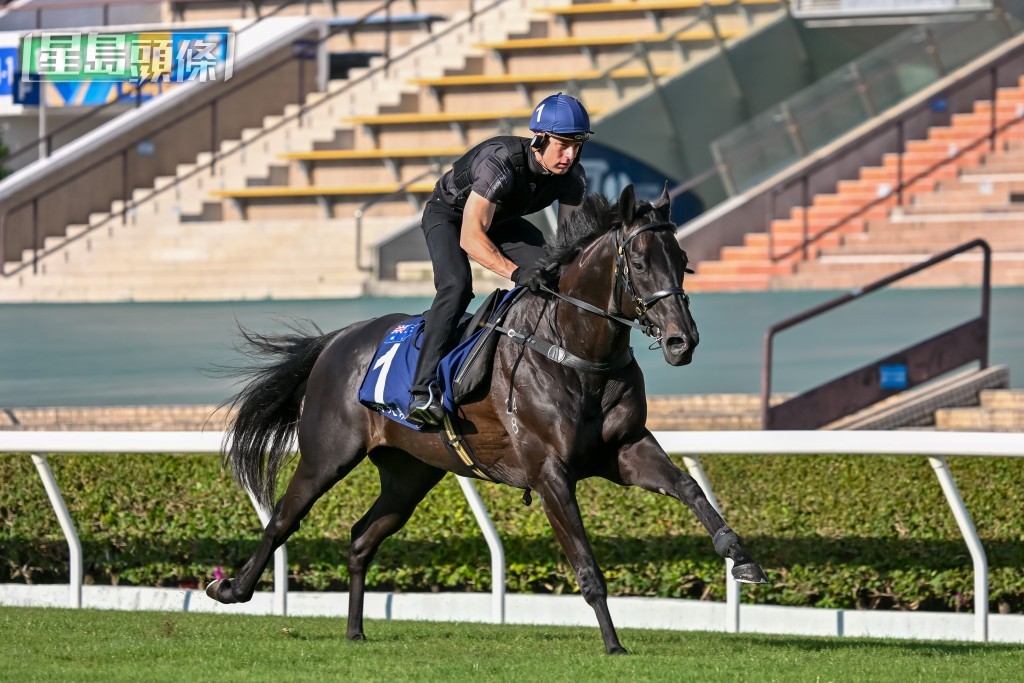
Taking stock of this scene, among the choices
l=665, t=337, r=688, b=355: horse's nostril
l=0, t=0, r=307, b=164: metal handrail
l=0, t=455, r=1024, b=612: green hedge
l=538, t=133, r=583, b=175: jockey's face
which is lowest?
l=0, t=455, r=1024, b=612: green hedge

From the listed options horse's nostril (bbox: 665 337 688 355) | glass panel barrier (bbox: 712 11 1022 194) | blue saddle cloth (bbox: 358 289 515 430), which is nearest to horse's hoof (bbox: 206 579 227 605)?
blue saddle cloth (bbox: 358 289 515 430)

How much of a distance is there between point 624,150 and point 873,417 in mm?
7447

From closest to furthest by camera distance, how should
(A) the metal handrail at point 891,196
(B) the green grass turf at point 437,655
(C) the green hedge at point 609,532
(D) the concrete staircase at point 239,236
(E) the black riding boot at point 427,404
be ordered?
(B) the green grass turf at point 437,655 → (E) the black riding boot at point 427,404 → (C) the green hedge at point 609,532 → (A) the metal handrail at point 891,196 → (D) the concrete staircase at point 239,236

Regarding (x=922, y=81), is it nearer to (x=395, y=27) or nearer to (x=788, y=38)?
(x=788, y=38)

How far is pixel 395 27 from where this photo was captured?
824 inches

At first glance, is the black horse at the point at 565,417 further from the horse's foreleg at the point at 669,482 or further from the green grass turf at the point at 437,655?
the green grass turf at the point at 437,655

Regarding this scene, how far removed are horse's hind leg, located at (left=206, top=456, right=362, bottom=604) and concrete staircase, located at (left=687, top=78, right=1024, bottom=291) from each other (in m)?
6.91

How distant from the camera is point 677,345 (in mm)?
4555

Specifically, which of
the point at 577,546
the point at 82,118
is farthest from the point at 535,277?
the point at 82,118

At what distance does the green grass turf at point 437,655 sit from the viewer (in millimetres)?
4480

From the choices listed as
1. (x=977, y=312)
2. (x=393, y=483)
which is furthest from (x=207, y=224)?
(x=393, y=483)

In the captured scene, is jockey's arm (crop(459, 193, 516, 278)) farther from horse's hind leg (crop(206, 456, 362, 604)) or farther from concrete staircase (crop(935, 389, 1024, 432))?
concrete staircase (crop(935, 389, 1024, 432))

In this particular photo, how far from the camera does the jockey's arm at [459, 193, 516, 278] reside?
5.28m

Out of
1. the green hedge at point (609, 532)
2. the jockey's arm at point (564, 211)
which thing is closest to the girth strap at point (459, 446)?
the jockey's arm at point (564, 211)
